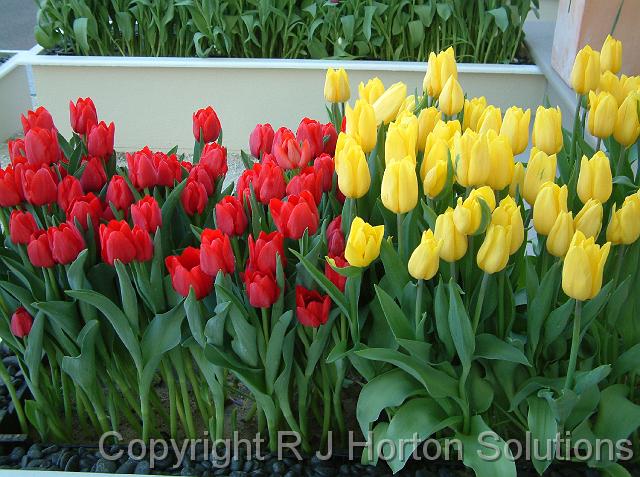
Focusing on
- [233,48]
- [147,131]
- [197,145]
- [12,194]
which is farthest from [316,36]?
[12,194]

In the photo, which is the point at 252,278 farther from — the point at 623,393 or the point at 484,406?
the point at 623,393

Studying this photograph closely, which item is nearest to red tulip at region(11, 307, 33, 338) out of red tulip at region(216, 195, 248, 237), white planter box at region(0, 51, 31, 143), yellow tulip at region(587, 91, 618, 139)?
red tulip at region(216, 195, 248, 237)

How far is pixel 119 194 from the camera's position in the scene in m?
1.25

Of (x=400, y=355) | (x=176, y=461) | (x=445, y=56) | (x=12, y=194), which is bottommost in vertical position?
(x=176, y=461)

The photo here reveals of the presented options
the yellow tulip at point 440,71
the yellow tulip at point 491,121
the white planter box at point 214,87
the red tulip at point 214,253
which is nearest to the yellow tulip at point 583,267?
the yellow tulip at point 491,121

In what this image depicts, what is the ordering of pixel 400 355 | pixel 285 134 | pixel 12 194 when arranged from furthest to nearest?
pixel 285 134 < pixel 12 194 < pixel 400 355

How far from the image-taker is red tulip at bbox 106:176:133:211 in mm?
1239

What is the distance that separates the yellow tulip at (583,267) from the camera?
3.07 feet

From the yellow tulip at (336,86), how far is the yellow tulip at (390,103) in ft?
0.58

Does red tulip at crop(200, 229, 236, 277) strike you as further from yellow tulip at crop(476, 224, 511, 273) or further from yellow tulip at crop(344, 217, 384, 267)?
yellow tulip at crop(476, 224, 511, 273)

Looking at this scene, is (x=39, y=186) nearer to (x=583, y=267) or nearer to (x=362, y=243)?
(x=362, y=243)

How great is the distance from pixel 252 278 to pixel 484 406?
0.38 m

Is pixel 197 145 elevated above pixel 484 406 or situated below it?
above

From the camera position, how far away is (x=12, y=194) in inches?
48.3
